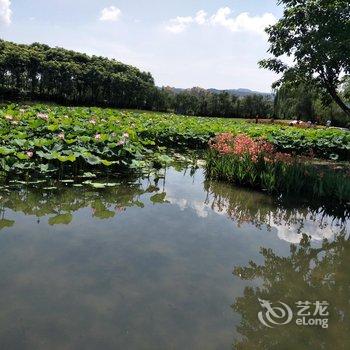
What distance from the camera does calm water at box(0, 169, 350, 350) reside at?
11.2 ft

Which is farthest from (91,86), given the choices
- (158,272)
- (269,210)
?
(158,272)

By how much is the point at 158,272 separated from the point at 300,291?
1650 millimetres

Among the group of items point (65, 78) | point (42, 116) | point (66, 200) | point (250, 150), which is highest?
point (65, 78)

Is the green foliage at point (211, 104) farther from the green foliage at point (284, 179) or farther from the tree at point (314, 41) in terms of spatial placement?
the green foliage at point (284, 179)

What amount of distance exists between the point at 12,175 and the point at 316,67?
908 cm

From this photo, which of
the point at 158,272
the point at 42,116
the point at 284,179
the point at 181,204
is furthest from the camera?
the point at 42,116

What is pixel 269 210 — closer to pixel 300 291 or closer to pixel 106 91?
pixel 300 291

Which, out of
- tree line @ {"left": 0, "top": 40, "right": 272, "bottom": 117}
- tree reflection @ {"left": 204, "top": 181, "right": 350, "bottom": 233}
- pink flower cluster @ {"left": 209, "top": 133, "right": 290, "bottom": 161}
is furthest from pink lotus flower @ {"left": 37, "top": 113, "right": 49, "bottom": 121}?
tree line @ {"left": 0, "top": 40, "right": 272, "bottom": 117}

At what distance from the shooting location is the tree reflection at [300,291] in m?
3.49

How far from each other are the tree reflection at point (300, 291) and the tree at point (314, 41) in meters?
5.79

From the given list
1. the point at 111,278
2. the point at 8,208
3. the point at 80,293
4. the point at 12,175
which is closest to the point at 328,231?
the point at 111,278

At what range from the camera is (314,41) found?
10.4m

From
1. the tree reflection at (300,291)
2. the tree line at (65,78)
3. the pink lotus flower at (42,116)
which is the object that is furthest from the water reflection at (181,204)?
the tree line at (65,78)

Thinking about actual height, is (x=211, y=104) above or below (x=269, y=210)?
above
